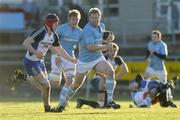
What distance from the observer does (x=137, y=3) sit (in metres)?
37.1

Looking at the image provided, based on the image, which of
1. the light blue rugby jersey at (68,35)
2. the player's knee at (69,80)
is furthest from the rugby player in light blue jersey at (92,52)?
the light blue rugby jersey at (68,35)

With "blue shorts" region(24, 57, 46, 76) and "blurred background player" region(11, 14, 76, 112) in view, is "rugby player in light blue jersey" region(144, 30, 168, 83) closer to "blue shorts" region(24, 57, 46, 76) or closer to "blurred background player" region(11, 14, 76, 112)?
"blurred background player" region(11, 14, 76, 112)

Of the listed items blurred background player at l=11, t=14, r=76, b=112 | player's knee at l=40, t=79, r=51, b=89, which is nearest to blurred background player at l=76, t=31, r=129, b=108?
blurred background player at l=11, t=14, r=76, b=112

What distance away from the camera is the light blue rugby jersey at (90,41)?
667 inches

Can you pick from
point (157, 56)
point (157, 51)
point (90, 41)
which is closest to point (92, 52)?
point (90, 41)

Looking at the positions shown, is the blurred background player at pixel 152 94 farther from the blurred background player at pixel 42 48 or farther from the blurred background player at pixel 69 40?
the blurred background player at pixel 42 48

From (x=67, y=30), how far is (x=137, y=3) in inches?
732

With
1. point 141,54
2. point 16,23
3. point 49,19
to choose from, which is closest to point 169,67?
point 141,54

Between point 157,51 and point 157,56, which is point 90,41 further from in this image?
point 157,56

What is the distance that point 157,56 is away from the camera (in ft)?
72.8

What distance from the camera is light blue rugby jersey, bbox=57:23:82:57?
18.7 metres

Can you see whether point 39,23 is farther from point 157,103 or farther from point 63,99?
point 63,99

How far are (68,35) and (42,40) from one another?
2.22 meters

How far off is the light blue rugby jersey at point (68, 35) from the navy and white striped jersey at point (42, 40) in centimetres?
→ 172
